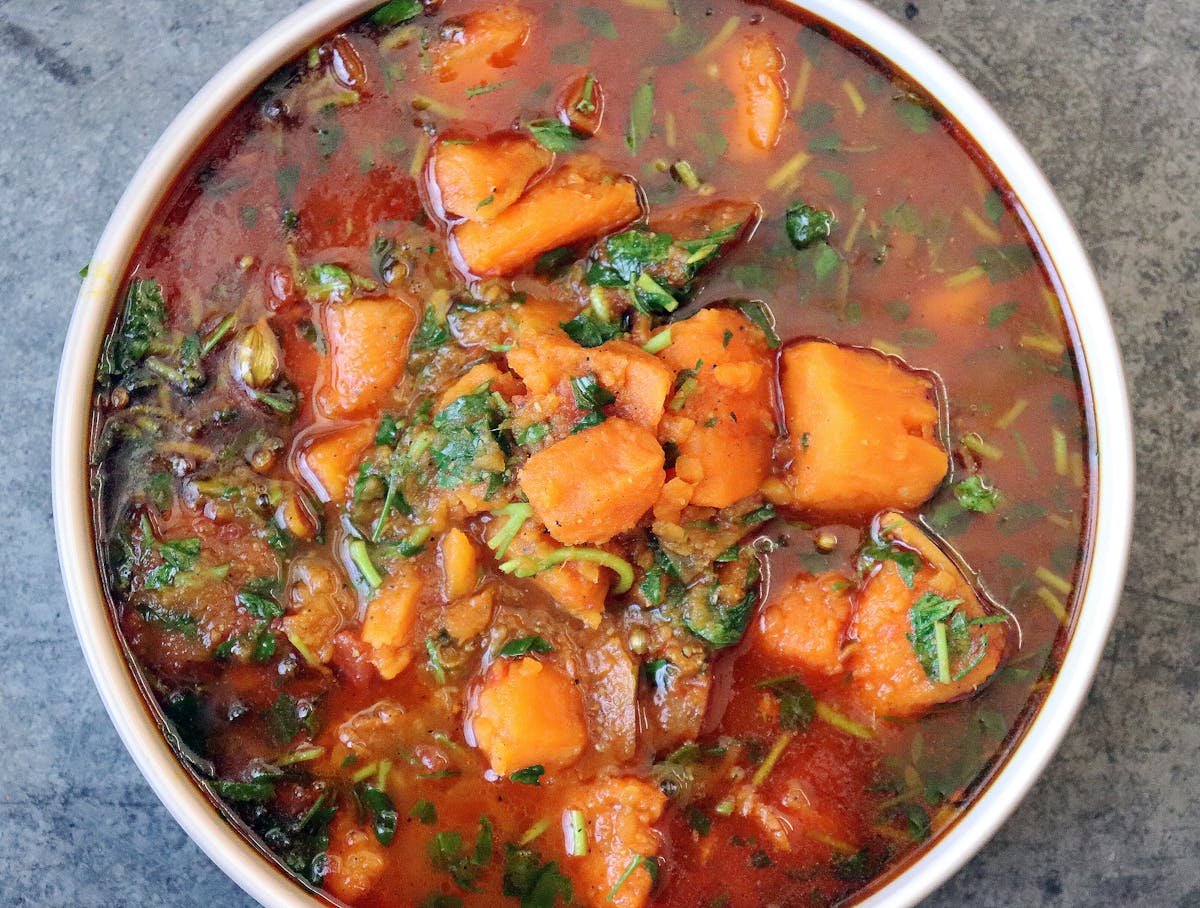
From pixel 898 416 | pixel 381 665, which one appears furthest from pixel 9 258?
pixel 898 416

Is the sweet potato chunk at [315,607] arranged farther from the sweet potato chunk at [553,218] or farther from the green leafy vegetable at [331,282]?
the sweet potato chunk at [553,218]

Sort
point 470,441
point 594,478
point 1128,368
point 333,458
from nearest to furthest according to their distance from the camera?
point 594,478 → point 470,441 → point 333,458 → point 1128,368

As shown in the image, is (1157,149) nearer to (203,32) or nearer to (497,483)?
(497,483)

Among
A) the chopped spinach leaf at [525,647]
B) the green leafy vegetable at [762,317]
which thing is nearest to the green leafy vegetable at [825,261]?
the green leafy vegetable at [762,317]

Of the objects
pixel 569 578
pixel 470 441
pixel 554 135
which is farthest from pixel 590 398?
pixel 554 135

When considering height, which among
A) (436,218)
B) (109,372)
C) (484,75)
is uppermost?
(484,75)

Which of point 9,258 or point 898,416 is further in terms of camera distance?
point 9,258

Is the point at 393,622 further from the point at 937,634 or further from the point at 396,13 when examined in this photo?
the point at 396,13
